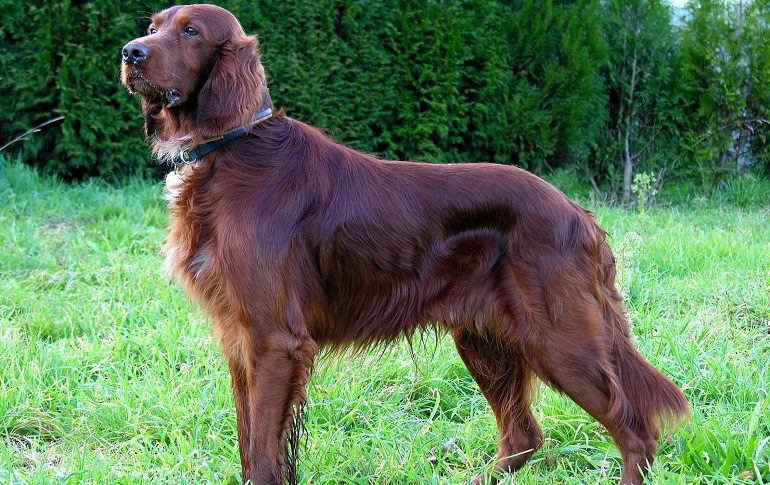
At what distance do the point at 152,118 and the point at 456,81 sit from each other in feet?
14.0

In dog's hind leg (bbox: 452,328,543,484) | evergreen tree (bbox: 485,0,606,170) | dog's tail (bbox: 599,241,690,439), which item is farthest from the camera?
evergreen tree (bbox: 485,0,606,170)

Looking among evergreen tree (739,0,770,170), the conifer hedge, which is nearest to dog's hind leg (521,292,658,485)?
the conifer hedge

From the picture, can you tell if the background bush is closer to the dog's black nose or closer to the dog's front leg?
the dog's black nose

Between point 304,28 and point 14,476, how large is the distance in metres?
4.53

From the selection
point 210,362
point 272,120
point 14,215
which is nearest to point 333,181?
point 272,120

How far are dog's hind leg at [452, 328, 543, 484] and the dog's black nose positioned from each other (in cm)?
137

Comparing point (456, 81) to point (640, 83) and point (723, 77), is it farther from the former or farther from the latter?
point (723, 77)

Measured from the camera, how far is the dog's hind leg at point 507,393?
8.80 ft

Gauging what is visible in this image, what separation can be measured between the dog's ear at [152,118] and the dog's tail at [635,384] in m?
1.55

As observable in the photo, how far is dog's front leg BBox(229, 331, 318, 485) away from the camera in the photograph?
2250mm

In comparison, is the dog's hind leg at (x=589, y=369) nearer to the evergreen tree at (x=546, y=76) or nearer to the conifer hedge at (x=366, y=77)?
the conifer hedge at (x=366, y=77)

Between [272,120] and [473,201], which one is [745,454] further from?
[272,120]

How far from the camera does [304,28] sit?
20.1ft

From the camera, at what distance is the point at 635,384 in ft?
8.17
